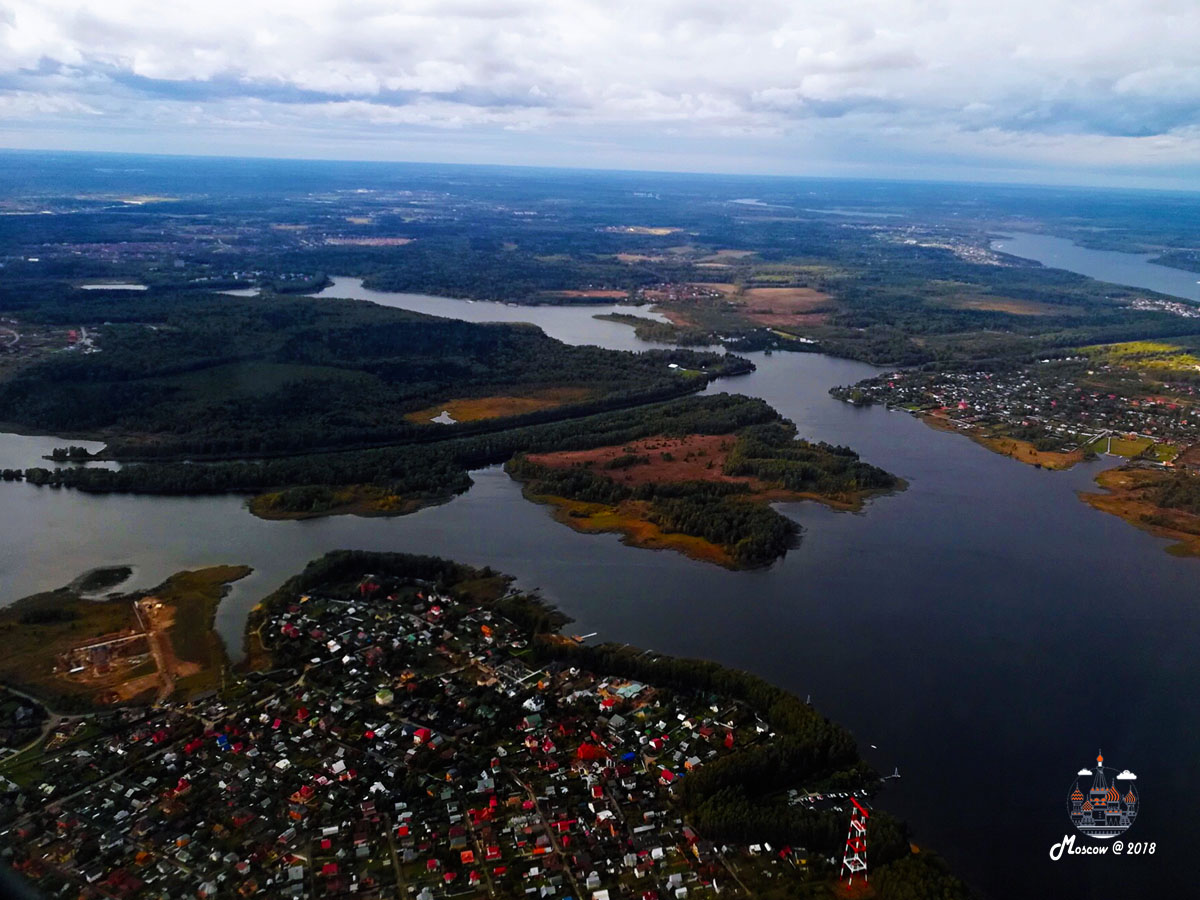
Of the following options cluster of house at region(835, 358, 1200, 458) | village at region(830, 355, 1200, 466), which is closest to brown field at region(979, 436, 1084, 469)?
village at region(830, 355, 1200, 466)

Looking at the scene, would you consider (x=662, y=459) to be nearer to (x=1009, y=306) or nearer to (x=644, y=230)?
(x=1009, y=306)

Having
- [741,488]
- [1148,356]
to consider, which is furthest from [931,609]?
[1148,356]

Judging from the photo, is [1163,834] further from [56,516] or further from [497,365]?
[497,365]

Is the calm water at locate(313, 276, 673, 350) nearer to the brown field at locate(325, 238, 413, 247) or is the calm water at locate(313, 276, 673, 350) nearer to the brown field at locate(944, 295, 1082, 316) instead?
the brown field at locate(325, 238, 413, 247)

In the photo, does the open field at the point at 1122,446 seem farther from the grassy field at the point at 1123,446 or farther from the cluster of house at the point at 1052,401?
the cluster of house at the point at 1052,401

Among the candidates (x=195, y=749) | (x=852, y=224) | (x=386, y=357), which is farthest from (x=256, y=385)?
(x=852, y=224)
